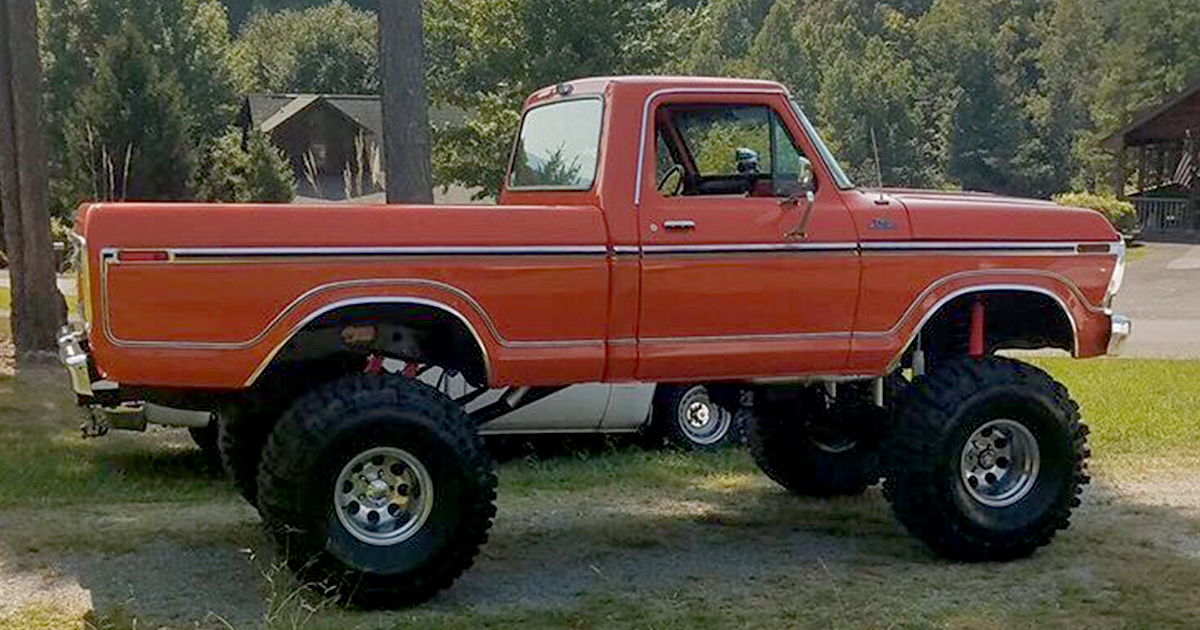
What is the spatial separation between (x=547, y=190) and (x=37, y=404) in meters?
6.49

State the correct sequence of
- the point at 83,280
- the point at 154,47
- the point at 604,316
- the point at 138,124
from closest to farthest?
the point at 83,280
the point at 604,316
the point at 138,124
the point at 154,47

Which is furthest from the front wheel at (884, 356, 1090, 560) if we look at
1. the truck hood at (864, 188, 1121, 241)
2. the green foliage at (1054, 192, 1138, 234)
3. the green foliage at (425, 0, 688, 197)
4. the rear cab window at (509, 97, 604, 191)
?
the green foliage at (1054, 192, 1138, 234)

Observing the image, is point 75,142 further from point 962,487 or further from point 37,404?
point 962,487

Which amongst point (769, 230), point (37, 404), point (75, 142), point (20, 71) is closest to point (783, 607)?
point (769, 230)

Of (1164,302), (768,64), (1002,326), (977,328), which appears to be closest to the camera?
(977,328)

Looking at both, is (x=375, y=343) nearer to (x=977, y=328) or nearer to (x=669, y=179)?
(x=669, y=179)

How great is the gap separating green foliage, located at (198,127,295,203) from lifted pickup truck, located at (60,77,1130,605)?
112 ft

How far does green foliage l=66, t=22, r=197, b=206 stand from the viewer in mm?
34781

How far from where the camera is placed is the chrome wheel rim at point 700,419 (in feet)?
32.2

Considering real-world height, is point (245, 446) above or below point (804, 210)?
below

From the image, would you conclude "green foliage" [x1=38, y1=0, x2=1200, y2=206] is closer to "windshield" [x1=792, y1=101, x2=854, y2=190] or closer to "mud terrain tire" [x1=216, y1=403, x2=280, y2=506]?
"mud terrain tire" [x1=216, y1=403, x2=280, y2=506]

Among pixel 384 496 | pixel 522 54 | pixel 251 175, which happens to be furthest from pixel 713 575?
pixel 251 175

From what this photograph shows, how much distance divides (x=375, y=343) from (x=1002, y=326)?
3368 millimetres

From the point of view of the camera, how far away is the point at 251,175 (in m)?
40.8
